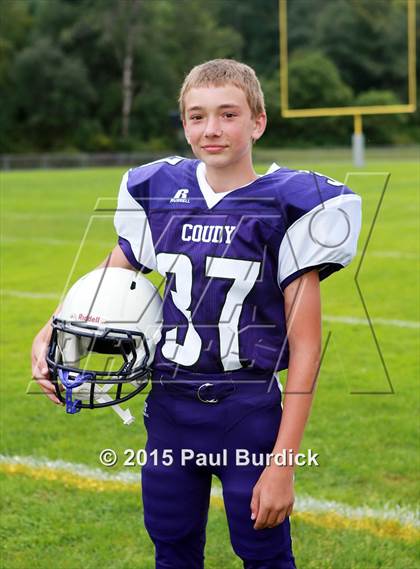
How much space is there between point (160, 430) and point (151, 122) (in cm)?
3383

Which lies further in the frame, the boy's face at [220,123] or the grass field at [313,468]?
the grass field at [313,468]

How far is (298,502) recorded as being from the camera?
9.46ft

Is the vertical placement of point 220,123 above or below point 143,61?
above

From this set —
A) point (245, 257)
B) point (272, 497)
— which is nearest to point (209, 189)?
point (245, 257)

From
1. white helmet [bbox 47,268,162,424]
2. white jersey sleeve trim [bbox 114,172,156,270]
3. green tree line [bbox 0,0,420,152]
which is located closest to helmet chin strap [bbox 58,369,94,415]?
white helmet [bbox 47,268,162,424]

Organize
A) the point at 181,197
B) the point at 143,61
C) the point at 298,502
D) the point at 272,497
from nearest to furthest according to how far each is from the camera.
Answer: the point at 272,497, the point at 181,197, the point at 298,502, the point at 143,61

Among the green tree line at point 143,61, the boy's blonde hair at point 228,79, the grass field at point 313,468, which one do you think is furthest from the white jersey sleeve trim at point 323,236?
the green tree line at point 143,61

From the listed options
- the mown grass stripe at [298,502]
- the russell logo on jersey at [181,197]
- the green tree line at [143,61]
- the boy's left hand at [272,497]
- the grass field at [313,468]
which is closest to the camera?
the boy's left hand at [272,497]

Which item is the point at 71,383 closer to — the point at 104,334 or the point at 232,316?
the point at 104,334

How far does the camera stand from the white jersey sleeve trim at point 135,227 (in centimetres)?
192

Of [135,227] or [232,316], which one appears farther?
[135,227]

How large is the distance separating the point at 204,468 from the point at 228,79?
2.57 feet

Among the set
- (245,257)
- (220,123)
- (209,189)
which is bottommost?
(245,257)

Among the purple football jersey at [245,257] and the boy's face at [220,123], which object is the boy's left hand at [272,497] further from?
the boy's face at [220,123]
